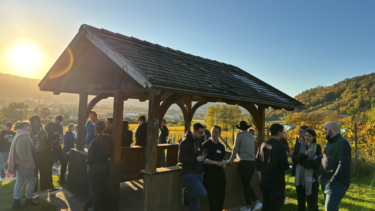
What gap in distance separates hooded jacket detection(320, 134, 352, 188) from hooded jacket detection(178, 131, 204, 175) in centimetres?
198

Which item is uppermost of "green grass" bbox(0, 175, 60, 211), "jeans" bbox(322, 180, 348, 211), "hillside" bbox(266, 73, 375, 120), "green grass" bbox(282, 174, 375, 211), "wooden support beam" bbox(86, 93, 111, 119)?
"hillside" bbox(266, 73, 375, 120)

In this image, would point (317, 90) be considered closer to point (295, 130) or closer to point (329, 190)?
point (295, 130)

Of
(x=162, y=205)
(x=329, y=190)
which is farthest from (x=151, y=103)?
(x=329, y=190)

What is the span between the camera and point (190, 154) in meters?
4.07

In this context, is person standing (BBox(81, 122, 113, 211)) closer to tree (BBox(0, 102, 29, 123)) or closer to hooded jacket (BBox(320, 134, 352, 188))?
hooded jacket (BBox(320, 134, 352, 188))

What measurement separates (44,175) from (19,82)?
446ft

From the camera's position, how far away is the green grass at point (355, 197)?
220 inches

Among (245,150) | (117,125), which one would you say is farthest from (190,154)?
(117,125)

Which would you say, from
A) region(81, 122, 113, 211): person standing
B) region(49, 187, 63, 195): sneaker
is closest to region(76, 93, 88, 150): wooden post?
region(49, 187, 63, 195): sneaker

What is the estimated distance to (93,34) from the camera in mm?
4746

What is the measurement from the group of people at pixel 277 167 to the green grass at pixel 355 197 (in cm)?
186

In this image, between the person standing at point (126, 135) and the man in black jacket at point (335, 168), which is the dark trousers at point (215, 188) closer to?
the man in black jacket at point (335, 168)

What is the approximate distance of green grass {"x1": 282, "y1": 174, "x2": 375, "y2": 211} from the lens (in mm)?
5587

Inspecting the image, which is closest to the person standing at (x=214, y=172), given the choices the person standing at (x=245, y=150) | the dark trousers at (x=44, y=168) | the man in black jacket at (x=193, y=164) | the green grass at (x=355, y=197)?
the man in black jacket at (x=193, y=164)
